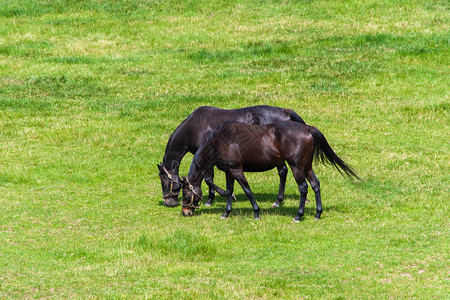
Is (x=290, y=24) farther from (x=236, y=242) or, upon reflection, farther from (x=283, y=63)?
(x=236, y=242)

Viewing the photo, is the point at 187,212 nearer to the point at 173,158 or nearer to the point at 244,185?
the point at 244,185

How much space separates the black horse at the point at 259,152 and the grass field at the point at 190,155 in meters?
0.81

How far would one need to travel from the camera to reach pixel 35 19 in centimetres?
3603

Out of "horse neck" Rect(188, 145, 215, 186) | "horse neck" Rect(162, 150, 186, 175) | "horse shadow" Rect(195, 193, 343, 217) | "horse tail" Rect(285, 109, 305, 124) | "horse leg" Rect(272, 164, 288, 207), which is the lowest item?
"horse shadow" Rect(195, 193, 343, 217)

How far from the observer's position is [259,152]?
14453mm

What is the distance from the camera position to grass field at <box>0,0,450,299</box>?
11.4 meters

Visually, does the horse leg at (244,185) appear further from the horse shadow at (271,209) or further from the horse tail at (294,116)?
the horse tail at (294,116)

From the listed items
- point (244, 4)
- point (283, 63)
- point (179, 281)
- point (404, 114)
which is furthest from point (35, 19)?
point (179, 281)

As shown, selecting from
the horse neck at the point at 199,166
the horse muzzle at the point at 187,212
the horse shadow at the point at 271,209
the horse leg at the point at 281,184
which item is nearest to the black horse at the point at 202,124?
the horse leg at the point at 281,184

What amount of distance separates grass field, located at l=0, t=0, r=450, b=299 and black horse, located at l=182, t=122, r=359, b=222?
2.65 feet

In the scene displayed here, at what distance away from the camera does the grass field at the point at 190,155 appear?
11.4 metres

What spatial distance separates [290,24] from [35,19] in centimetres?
1379

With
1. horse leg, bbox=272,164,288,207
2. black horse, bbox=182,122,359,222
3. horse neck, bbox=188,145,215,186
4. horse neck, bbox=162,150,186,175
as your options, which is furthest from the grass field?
horse neck, bbox=162,150,186,175

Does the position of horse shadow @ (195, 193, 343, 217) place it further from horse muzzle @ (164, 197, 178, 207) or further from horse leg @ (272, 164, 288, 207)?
horse muzzle @ (164, 197, 178, 207)
